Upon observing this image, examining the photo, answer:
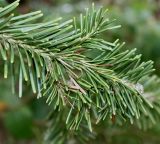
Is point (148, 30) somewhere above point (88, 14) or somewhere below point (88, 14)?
above

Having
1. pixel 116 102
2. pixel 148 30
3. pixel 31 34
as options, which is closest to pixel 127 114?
pixel 116 102

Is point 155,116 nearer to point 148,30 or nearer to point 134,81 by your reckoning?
point 134,81

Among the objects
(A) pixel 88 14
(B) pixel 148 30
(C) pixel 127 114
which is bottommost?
(C) pixel 127 114

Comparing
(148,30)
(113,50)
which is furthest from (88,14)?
(148,30)

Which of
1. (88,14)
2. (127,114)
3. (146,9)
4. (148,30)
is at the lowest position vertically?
(127,114)

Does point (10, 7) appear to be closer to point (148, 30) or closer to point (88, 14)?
point (88, 14)

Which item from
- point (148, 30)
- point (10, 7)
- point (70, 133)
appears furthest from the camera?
point (148, 30)

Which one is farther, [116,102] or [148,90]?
[148,90]

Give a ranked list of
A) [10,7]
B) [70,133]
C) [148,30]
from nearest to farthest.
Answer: [10,7], [70,133], [148,30]

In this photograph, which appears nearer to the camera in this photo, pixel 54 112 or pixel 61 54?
pixel 61 54
